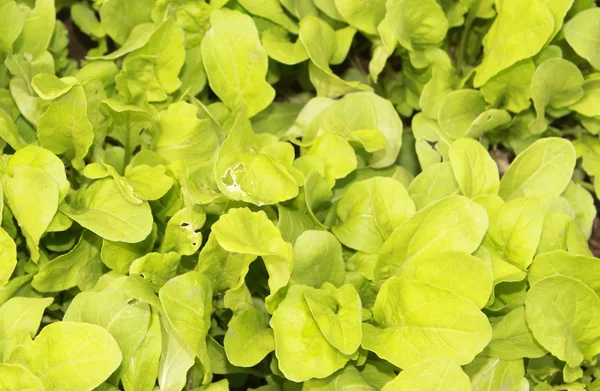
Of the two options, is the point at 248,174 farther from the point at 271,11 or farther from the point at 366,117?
the point at 271,11

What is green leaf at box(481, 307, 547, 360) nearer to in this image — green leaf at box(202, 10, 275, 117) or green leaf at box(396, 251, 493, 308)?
green leaf at box(396, 251, 493, 308)

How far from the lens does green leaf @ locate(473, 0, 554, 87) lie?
3.44 feet

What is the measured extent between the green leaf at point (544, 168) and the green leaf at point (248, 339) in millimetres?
405

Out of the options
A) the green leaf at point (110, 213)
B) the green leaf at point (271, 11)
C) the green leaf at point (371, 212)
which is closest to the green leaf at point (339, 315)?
the green leaf at point (371, 212)

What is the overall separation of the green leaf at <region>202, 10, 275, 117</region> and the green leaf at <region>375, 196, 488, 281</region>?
317 mm

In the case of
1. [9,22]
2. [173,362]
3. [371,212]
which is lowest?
[173,362]

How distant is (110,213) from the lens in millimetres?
960

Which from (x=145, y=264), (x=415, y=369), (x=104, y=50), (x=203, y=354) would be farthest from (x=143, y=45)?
(x=415, y=369)

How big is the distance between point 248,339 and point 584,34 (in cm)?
66

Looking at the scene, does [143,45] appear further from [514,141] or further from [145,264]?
[514,141]

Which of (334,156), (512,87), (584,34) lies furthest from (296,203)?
(584,34)

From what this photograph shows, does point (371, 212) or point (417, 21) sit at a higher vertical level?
point (417, 21)

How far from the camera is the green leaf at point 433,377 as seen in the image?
0.80 metres

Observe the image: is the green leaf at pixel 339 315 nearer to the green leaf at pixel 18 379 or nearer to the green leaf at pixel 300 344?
the green leaf at pixel 300 344
